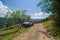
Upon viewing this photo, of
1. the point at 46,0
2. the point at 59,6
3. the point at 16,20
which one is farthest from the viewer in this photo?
the point at 16,20

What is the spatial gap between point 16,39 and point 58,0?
367 inches

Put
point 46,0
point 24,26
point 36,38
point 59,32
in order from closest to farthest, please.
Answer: point 36,38 → point 59,32 → point 24,26 → point 46,0

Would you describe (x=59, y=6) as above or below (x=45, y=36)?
above

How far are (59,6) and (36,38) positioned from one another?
7.27m

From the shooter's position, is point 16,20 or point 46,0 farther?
point 16,20

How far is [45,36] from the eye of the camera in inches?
772

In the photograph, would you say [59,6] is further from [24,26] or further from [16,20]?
[16,20]

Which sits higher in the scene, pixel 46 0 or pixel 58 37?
pixel 46 0

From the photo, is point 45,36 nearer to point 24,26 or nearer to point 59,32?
point 59,32

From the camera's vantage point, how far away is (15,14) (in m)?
74.4

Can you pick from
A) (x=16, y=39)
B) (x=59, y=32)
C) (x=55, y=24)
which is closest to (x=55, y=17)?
(x=55, y=24)

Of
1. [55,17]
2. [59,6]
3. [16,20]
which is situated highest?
[59,6]

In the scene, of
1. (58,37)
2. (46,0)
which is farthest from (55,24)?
(46,0)

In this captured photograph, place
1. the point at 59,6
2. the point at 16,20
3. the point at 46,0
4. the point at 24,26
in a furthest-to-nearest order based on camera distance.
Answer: the point at 16,20
the point at 46,0
the point at 24,26
the point at 59,6
